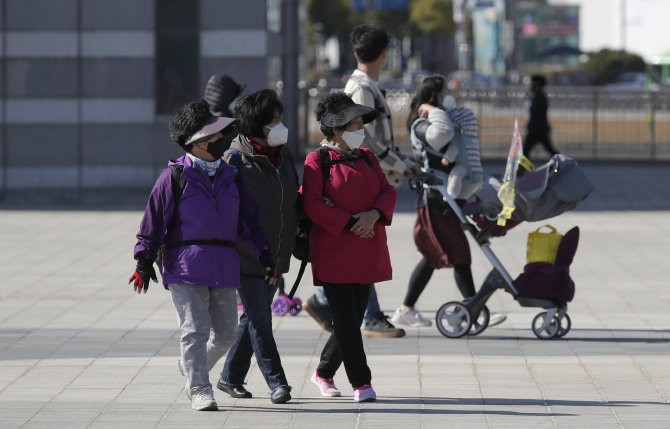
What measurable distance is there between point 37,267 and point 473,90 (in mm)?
13888

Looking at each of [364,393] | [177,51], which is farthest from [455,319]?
[177,51]

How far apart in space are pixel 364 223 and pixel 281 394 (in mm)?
911

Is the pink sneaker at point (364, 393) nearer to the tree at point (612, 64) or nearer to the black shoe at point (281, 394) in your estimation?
the black shoe at point (281, 394)

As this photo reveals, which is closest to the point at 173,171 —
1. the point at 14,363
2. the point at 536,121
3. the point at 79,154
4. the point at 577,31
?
the point at 14,363

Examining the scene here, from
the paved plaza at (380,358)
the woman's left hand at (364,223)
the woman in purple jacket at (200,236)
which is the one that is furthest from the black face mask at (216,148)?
the paved plaza at (380,358)

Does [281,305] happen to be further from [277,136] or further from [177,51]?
[177,51]

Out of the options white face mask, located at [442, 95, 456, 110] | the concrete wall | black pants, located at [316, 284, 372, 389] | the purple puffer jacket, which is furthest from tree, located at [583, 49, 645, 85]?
the purple puffer jacket

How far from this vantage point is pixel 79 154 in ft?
56.4

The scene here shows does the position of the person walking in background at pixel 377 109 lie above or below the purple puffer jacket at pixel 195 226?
above

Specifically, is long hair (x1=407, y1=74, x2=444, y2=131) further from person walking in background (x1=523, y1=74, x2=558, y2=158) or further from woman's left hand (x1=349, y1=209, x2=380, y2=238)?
person walking in background (x1=523, y1=74, x2=558, y2=158)

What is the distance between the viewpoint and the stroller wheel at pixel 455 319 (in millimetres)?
8227

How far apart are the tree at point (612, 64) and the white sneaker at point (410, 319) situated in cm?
6028

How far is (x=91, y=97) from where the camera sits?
17219mm

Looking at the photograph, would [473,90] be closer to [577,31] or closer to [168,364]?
[168,364]
